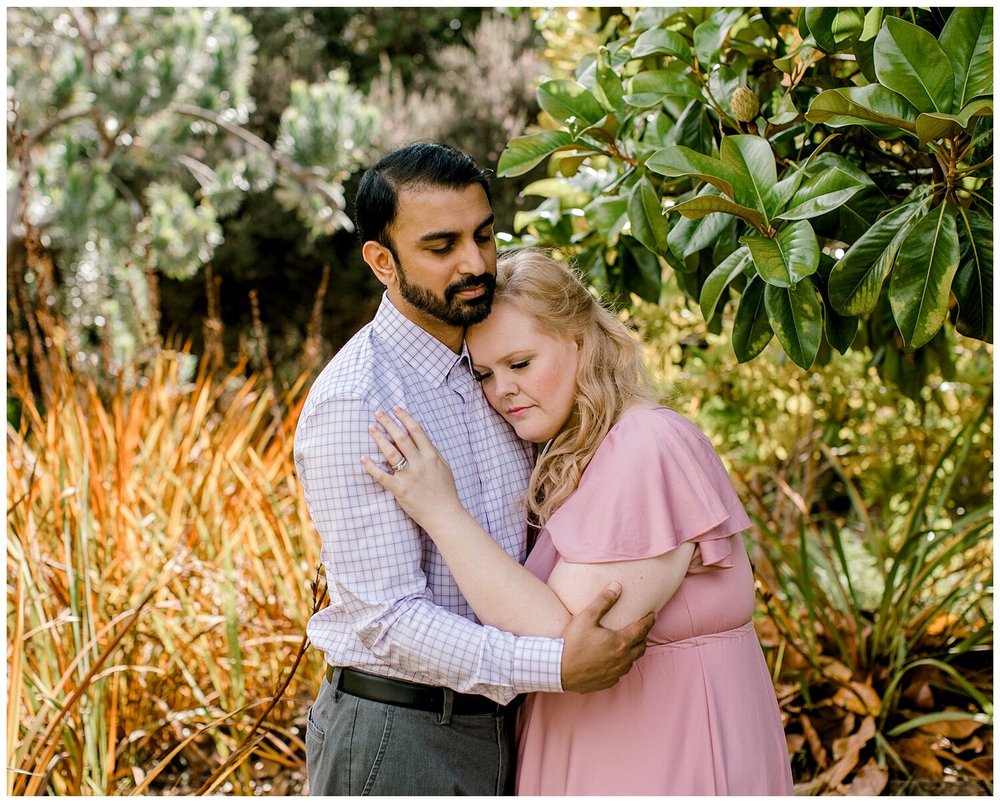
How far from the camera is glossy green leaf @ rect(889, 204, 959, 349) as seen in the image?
5.08ft

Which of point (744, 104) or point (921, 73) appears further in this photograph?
point (744, 104)

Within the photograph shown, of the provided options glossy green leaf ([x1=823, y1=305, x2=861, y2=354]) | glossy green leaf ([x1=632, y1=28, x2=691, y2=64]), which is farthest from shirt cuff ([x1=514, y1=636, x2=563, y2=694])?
glossy green leaf ([x1=632, y1=28, x2=691, y2=64])

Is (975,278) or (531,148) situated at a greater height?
(531,148)

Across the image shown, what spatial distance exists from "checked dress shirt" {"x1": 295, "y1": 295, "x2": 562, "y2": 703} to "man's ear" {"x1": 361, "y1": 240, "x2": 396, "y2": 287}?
60 millimetres

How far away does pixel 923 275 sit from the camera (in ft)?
5.10

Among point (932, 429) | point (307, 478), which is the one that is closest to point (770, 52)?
point (307, 478)

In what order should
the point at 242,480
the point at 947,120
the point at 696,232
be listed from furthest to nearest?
1. the point at 242,480
2. the point at 696,232
3. the point at 947,120

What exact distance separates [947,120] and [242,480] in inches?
101

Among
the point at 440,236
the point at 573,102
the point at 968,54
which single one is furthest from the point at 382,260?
the point at 968,54

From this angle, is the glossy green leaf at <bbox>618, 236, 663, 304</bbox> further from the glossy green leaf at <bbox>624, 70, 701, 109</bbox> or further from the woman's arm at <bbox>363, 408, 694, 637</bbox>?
the woman's arm at <bbox>363, 408, 694, 637</bbox>

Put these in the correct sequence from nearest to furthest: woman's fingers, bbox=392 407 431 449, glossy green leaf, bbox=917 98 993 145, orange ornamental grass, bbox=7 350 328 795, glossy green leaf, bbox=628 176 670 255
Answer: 1. glossy green leaf, bbox=917 98 993 145
2. woman's fingers, bbox=392 407 431 449
3. glossy green leaf, bbox=628 176 670 255
4. orange ornamental grass, bbox=7 350 328 795

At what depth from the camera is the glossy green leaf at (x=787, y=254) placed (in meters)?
1.49

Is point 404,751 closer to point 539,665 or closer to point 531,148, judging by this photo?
point 539,665

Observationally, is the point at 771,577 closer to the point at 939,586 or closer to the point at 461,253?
the point at 939,586
